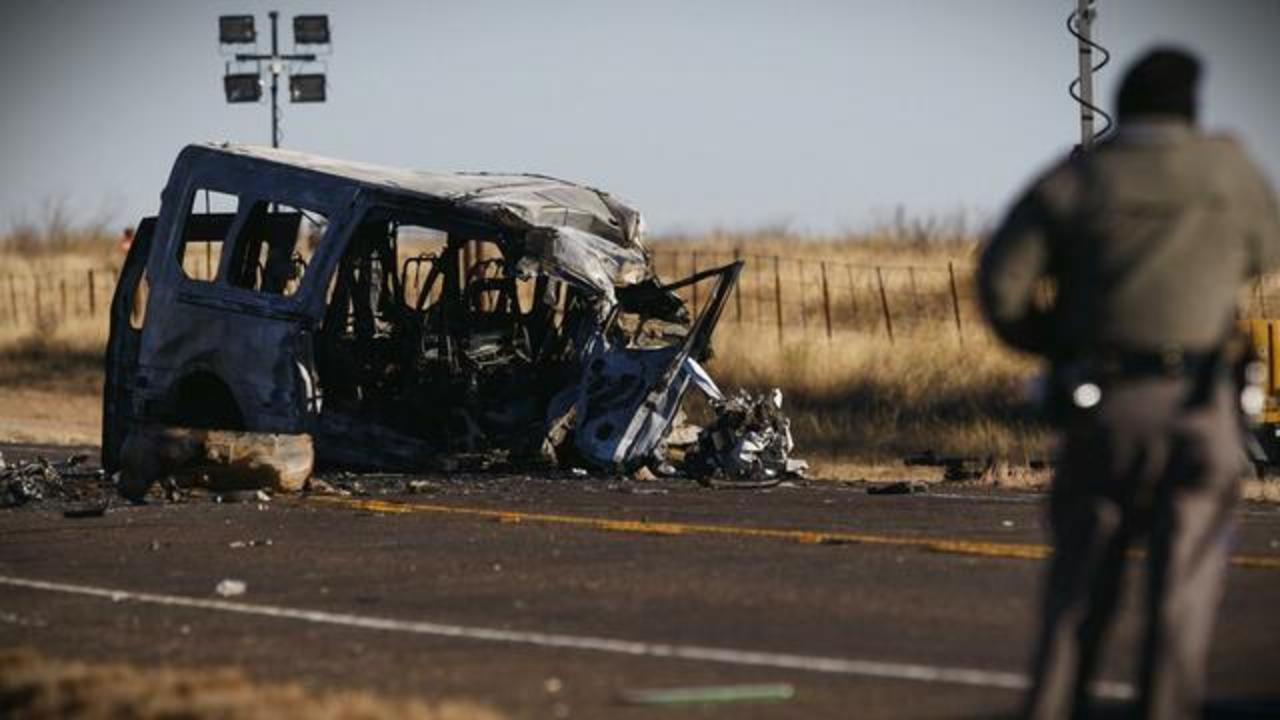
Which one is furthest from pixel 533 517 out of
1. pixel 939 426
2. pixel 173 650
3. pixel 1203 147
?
pixel 939 426

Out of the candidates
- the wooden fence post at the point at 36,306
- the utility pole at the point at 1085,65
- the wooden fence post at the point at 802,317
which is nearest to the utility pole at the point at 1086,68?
the utility pole at the point at 1085,65

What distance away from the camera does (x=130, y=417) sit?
22297 millimetres

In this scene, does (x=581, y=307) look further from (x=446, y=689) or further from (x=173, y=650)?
(x=446, y=689)

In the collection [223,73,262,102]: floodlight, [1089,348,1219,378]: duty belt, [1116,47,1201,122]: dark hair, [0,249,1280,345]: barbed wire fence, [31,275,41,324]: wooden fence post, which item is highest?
[1116,47,1201,122]: dark hair

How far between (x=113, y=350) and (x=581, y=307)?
134 inches

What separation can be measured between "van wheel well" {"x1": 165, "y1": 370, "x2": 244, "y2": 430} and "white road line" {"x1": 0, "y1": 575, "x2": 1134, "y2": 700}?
7.39 metres

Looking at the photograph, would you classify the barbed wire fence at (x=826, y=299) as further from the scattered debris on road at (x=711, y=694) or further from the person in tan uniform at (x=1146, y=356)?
the person in tan uniform at (x=1146, y=356)

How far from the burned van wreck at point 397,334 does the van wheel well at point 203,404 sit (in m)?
0.01

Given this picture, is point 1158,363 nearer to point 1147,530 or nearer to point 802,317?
point 1147,530

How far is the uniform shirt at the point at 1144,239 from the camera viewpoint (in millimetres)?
8008

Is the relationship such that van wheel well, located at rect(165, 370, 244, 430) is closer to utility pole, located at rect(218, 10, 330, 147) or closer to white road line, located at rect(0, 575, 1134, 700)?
white road line, located at rect(0, 575, 1134, 700)

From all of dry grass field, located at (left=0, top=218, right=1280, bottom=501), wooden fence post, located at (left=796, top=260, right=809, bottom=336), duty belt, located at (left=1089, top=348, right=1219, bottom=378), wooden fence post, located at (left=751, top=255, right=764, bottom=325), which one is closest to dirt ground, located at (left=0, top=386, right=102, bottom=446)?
dry grass field, located at (left=0, top=218, right=1280, bottom=501)

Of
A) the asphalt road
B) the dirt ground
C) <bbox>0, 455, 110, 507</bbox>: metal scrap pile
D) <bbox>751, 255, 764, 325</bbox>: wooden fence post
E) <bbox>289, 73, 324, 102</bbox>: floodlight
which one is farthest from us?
<bbox>289, 73, 324, 102</bbox>: floodlight

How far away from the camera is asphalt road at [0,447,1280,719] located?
10.5 m
